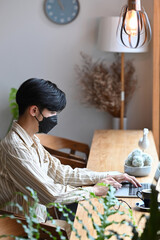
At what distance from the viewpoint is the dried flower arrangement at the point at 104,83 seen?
4.83 meters

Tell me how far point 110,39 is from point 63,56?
0.72 meters

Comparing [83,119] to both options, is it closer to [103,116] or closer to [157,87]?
[103,116]

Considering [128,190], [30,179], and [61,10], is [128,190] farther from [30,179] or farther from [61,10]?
[61,10]

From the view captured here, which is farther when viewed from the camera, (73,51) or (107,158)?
(73,51)

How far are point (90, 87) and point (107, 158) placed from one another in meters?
1.71

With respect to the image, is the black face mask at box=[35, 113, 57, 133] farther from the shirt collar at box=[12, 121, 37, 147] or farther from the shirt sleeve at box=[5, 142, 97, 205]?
the shirt sleeve at box=[5, 142, 97, 205]

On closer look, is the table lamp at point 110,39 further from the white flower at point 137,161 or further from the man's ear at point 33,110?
the man's ear at point 33,110

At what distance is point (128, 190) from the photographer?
2533mm

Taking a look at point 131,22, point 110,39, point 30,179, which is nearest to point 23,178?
point 30,179

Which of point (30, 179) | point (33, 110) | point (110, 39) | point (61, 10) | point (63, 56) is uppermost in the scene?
point (61, 10)

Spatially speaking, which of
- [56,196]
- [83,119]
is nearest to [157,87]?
[83,119]

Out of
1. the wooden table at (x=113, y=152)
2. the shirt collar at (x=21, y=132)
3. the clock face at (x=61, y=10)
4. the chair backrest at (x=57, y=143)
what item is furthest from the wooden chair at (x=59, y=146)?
the clock face at (x=61, y=10)

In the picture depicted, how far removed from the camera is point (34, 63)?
5.11 meters

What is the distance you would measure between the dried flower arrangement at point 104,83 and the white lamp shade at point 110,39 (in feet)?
1.18
